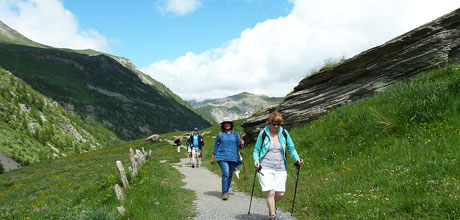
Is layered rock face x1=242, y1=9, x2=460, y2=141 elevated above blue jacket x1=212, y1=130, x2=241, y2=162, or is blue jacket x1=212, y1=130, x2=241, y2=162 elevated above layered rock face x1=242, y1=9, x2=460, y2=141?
layered rock face x1=242, y1=9, x2=460, y2=141

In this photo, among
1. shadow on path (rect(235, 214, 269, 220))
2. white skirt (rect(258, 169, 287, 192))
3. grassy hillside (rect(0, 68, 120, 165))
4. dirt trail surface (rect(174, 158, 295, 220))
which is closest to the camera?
white skirt (rect(258, 169, 287, 192))

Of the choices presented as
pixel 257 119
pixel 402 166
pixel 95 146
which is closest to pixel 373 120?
pixel 402 166

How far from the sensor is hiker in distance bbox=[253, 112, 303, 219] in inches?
249

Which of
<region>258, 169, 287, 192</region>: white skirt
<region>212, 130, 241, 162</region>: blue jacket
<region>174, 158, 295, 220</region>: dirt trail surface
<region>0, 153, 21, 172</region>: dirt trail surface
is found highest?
<region>212, 130, 241, 162</region>: blue jacket

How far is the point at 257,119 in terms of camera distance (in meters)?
24.4

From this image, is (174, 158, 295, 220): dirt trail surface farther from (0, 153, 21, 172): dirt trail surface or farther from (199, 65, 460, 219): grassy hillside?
(0, 153, 21, 172): dirt trail surface

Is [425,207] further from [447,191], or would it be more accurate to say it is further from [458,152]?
[458,152]

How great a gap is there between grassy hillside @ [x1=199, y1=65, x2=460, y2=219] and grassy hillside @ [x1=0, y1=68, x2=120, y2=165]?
89.6 metres

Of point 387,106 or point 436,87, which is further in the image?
point 387,106

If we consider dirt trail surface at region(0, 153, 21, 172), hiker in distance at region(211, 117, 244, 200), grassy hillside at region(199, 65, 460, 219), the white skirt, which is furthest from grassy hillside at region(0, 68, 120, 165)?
the white skirt

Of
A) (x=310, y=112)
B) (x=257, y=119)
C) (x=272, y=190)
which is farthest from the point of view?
(x=257, y=119)

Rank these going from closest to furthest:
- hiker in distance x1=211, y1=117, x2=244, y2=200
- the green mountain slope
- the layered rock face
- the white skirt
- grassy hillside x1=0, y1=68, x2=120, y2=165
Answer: the green mountain slope < the white skirt < hiker in distance x1=211, y1=117, x2=244, y2=200 < the layered rock face < grassy hillside x1=0, y1=68, x2=120, y2=165

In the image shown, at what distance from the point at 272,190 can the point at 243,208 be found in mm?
2682

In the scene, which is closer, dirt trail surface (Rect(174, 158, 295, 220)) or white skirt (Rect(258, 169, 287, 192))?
white skirt (Rect(258, 169, 287, 192))
